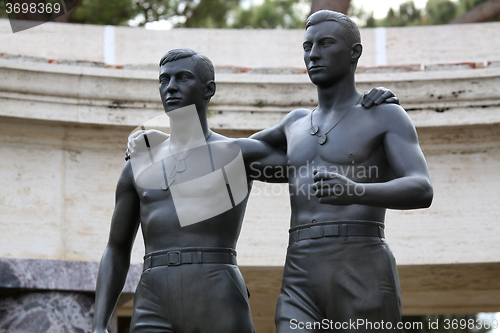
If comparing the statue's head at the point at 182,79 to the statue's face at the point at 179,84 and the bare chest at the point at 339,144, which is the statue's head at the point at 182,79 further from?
the bare chest at the point at 339,144

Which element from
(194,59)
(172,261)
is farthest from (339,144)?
(172,261)

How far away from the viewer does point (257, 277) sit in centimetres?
1014

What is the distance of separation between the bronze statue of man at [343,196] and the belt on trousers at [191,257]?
0.46 metres

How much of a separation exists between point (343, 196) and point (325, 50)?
1.05 metres

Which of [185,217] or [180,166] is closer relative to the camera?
[185,217]

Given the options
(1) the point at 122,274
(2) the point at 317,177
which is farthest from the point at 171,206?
(2) the point at 317,177

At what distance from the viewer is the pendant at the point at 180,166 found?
565 cm

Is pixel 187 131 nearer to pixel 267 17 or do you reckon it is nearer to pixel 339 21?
pixel 339 21

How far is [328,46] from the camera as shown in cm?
523

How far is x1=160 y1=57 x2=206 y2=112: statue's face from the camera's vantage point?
17.9 feet

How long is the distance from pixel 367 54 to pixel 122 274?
6.75 meters

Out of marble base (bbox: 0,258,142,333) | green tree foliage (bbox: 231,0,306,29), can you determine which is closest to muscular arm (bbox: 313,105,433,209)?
marble base (bbox: 0,258,142,333)

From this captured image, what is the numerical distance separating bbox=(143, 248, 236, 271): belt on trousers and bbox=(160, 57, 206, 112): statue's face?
92cm

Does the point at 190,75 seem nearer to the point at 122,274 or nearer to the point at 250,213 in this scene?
the point at 122,274
